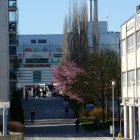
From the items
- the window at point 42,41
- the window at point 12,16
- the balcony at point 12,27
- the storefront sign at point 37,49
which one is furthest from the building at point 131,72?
the window at point 42,41

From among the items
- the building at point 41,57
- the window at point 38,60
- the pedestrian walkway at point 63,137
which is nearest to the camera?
the pedestrian walkway at point 63,137

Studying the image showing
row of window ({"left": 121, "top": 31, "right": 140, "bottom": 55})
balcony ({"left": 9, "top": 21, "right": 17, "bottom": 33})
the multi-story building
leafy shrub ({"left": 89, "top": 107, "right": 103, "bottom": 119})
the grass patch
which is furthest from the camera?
balcony ({"left": 9, "top": 21, "right": 17, "bottom": 33})

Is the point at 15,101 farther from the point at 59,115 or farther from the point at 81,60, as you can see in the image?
the point at 81,60

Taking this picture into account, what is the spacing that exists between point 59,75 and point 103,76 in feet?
83.9

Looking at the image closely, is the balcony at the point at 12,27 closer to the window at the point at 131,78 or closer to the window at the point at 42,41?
the window at the point at 131,78

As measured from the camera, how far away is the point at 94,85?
67.6m

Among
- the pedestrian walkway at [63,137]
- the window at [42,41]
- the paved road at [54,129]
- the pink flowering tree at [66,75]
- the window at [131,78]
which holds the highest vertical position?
the window at [42,41]

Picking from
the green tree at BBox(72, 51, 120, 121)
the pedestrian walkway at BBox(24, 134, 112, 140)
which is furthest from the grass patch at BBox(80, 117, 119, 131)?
the pedestrian walkway at BBox(24, 134, 112, 140)

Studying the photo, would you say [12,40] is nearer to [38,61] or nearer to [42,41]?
[38,61]

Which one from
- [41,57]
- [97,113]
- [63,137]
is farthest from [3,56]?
[41,57]

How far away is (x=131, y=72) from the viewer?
1875 inches

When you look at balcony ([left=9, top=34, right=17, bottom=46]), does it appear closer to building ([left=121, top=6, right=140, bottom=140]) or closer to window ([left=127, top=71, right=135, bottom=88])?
building ([left=121, top=6, right=140, bottom=140])

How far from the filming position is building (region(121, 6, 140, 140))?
1762 inches

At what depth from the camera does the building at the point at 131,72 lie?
4475 cm
